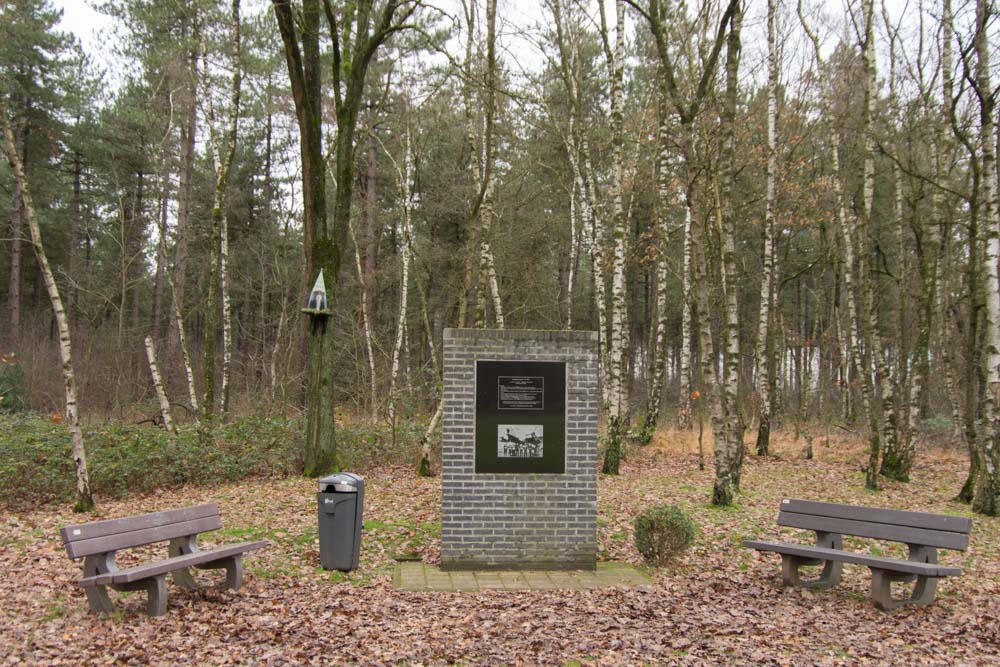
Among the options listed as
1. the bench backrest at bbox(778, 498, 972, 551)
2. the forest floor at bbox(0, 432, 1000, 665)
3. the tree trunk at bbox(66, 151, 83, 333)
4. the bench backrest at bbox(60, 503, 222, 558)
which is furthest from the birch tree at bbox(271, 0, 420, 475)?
the tree trunk at bbox(66, 151, 83, 333)

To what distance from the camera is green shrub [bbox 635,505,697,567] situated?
24.0ft

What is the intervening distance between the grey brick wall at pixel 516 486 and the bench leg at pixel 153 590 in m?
2.60

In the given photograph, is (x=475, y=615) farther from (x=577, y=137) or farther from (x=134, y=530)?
(x=577, y=137)

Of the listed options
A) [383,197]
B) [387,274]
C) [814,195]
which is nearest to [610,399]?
[814,195]

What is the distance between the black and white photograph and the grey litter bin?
4.87 ft

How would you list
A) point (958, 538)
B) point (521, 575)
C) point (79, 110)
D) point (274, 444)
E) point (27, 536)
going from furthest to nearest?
1. point (79, 110)
2. point (274, 444)
3. point (27, 536)
4. point (521, 575)
5. point (958, 538)

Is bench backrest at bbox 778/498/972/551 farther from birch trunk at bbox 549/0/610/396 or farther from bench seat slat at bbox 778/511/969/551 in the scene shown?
birch trunk at bbox 549/0/610/396

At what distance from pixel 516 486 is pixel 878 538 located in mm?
3222

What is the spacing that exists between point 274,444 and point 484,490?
274 inches

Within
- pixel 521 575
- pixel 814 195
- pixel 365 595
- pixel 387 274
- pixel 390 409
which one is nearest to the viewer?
pixel 365 595

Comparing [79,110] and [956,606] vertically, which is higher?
[79,110]

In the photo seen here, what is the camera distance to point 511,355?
738cm

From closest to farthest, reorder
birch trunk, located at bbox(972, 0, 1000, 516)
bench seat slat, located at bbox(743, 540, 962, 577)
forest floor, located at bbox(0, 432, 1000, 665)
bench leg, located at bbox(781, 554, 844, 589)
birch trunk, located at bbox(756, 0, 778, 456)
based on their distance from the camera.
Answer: forest floor, located at bbox(0, 432, 1000, 665) → bench seat slat, located at bbox(743, 540, 962, 577) → bench leg, located at bbox(781, 554, 844, 589) → birch trunk, located at bbox(972, 0, 1000, 516) → birch trunk, located at bbox(756, 0, 778, 456)

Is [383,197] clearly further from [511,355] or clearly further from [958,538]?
[958,538]
